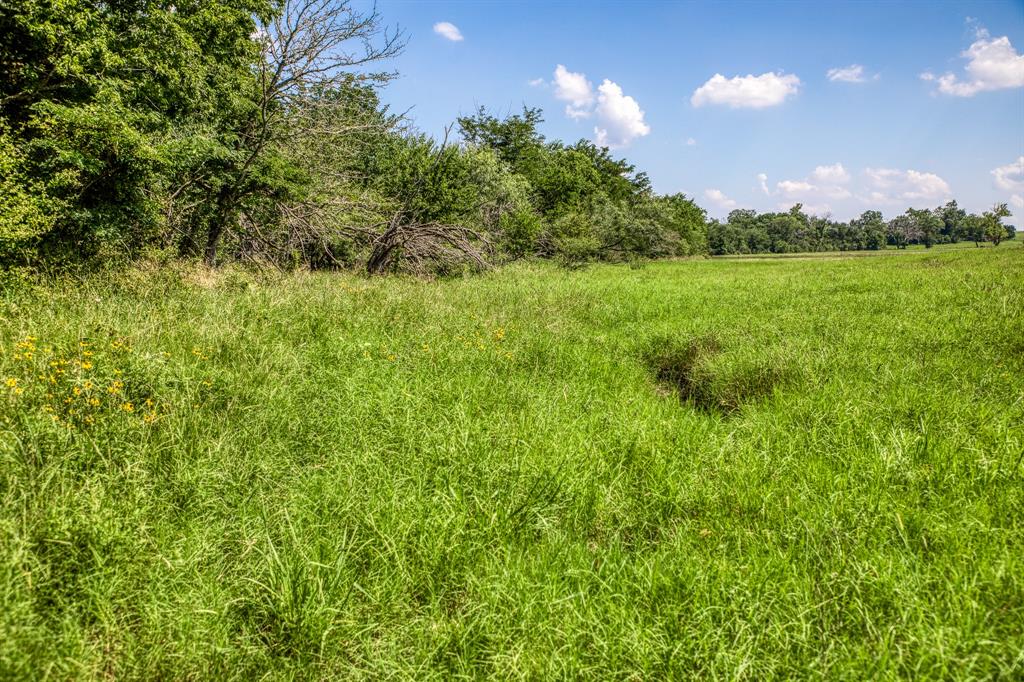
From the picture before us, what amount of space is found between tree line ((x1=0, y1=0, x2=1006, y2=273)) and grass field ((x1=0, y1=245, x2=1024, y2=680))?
9.20 ft

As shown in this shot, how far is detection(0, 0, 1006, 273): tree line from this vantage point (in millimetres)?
6938

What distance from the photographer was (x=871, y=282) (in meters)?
11.9

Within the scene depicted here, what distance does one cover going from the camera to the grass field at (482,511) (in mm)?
2061

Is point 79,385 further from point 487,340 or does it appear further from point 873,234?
point 873,234

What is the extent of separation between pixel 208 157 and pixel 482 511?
1095 cm

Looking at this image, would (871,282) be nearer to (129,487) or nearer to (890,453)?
(890,453)

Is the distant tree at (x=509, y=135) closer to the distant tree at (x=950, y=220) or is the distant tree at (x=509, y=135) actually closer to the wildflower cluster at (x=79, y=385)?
the wildflower cluster at (x=79, y=385)

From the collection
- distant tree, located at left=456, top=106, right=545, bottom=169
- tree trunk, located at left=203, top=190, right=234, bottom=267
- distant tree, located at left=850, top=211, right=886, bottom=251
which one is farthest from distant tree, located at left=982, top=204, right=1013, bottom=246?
tree trunk, located at left=203, top=190, right=234, bottom=267

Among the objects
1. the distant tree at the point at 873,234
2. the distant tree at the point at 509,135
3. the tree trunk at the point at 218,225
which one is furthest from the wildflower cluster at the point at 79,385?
the distant tree at the point at 873,234

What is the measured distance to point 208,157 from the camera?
10.1 metres

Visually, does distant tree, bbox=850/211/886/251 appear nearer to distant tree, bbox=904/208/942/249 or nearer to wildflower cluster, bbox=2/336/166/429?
distant tree, bbox=904/208/942/249

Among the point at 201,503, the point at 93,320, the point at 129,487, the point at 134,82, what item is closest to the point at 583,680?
the point at 201,503

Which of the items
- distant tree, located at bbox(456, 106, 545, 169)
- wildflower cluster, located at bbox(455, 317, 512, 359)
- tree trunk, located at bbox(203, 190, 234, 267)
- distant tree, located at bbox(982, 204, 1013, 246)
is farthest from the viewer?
distant tree, located at bbox(982, 204, 1013, 246)

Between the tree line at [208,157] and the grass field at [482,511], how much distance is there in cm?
281
